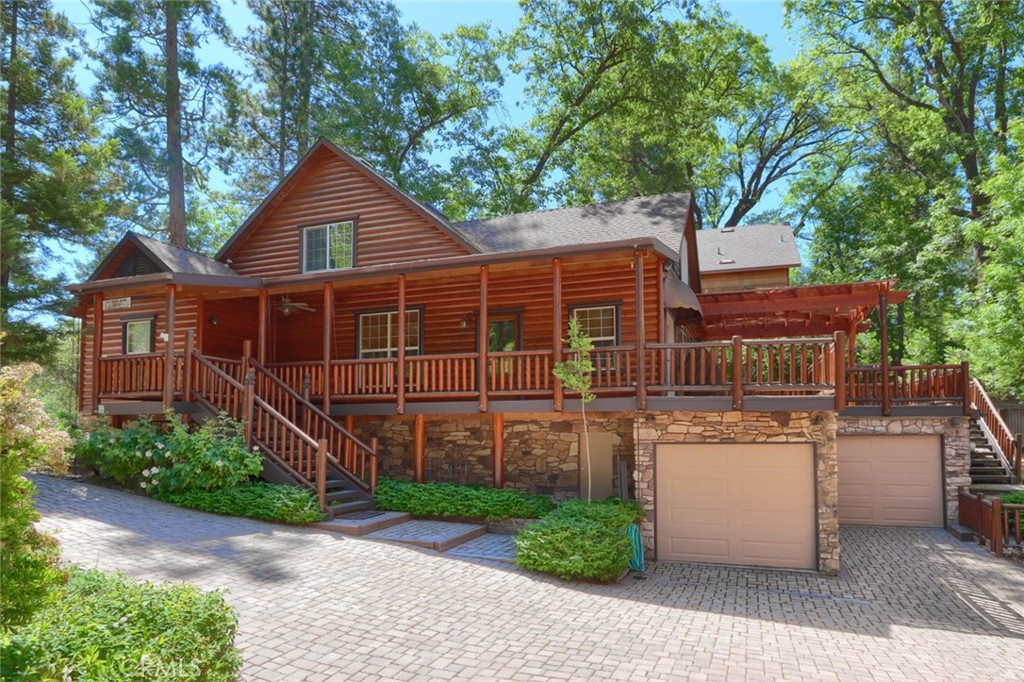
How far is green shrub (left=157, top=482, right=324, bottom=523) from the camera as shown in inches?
424

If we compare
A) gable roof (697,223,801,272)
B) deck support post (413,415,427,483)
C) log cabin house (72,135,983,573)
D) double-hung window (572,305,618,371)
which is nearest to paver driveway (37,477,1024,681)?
log cabin house (72,135,983,573)

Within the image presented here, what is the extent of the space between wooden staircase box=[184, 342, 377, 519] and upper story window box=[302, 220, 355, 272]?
3.88 m

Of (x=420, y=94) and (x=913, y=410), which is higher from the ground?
(x=420, y=94)

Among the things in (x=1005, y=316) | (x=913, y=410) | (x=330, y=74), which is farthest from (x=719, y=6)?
Answer: (x=913, y=410)

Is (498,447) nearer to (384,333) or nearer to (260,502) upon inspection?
(260,502)

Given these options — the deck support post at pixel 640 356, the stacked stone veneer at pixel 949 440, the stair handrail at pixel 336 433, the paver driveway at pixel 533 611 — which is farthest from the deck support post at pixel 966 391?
the stair handrail at pixel 336 433

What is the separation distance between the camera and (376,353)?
647 inches

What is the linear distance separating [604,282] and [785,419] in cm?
511

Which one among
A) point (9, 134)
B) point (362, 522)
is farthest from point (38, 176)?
point (362, 522)

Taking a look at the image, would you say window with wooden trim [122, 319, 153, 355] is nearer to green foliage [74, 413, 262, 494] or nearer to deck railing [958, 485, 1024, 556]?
green foliage [74, 413, 262, 494]

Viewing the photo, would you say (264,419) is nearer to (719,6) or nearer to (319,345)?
(319,345)

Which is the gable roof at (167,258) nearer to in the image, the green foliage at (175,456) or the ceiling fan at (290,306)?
the ceiling fan at (290,306)

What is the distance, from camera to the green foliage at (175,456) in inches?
454

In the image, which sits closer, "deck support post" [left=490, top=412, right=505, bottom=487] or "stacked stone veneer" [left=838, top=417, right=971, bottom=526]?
"deck support post" [left=490, top=412, right=505, bottom=487]
